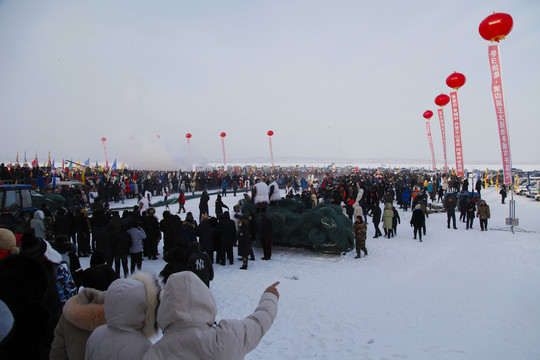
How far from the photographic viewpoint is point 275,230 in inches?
413

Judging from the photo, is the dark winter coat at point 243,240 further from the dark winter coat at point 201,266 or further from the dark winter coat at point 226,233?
the dark winter coat at point 201,266

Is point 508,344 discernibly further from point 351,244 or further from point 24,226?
point 24,226

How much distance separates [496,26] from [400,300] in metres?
12.0

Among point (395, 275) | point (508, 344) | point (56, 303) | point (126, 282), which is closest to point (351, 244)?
point (395, 275)

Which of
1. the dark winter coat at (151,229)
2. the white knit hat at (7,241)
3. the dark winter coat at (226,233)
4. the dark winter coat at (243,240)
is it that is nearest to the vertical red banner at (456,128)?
the dark winter coat at (243,240)

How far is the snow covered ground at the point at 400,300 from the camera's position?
4.75 metres

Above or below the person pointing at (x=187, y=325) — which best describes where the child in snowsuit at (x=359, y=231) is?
below

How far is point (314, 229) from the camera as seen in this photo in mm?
10016

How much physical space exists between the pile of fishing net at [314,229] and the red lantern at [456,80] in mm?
15040

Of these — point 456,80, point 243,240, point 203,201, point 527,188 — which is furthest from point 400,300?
point 527,188

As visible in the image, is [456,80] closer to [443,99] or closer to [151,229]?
[443,99]

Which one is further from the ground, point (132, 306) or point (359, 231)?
point (132, 306)

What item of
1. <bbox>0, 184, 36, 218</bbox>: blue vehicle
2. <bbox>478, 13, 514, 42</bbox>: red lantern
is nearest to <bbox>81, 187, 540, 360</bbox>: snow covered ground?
<bbox>0, 184, 36, 218</bbox>: blue vehicle

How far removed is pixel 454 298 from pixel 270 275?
13.3ft
